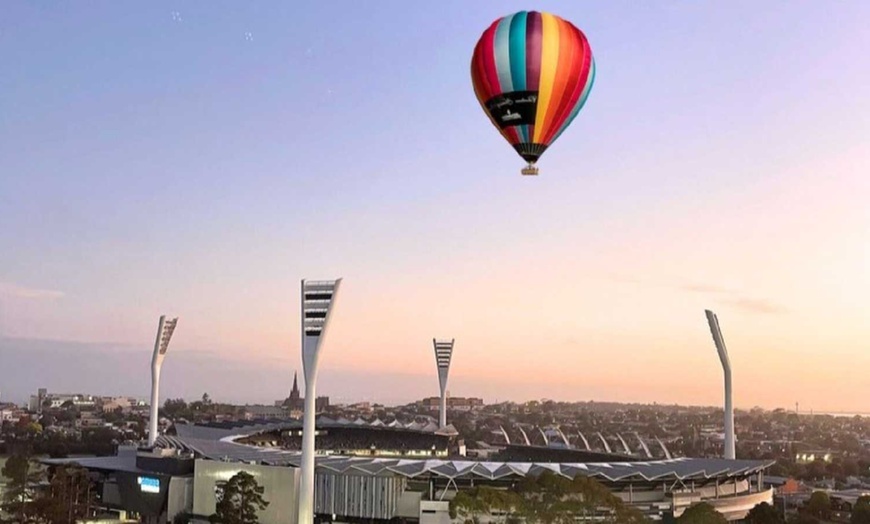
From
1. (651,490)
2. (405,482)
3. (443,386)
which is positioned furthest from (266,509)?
(443,386)

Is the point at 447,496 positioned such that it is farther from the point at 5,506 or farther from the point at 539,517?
the point at 5,506

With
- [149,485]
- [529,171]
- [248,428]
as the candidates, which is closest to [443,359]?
[248,428]

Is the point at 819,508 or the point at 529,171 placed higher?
the point at 529,171

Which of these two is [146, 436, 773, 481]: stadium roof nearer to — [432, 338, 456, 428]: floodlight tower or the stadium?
the stadium

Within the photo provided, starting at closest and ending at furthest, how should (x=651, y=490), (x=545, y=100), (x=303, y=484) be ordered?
(x=545, y=100), (x=303, y=484), (x=651, y=490)

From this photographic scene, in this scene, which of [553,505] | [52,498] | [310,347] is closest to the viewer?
[553,505]

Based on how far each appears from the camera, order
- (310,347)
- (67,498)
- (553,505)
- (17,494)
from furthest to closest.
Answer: (67,498) < (17,494) < (310,347) < (553,505)

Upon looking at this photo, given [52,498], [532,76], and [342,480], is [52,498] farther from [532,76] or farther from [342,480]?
[532,76]
